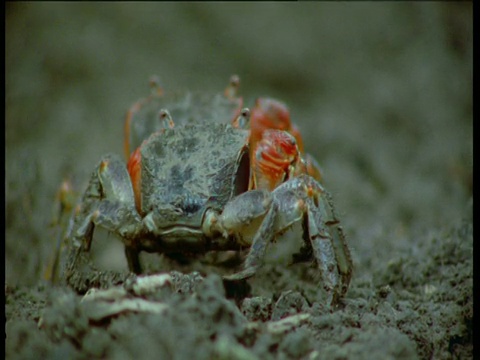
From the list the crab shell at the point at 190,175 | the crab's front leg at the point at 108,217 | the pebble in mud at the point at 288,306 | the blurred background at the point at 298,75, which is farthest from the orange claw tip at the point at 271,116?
the blurred background at the point at 298,75

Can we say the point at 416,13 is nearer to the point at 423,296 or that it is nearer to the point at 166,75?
the point at 166,75

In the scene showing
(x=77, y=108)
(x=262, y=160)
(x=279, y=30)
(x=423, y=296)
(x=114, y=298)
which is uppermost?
(x=279, y=30)

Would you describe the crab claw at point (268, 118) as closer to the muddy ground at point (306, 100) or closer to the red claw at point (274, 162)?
the red claw at point (274, 162)

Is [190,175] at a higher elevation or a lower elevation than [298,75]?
A: lower

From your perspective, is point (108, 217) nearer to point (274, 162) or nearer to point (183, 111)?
point (274, 162)

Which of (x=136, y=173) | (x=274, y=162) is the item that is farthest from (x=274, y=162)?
(x=136, y=173)

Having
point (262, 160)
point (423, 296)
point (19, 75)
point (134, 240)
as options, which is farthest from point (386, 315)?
point (19, 75)
